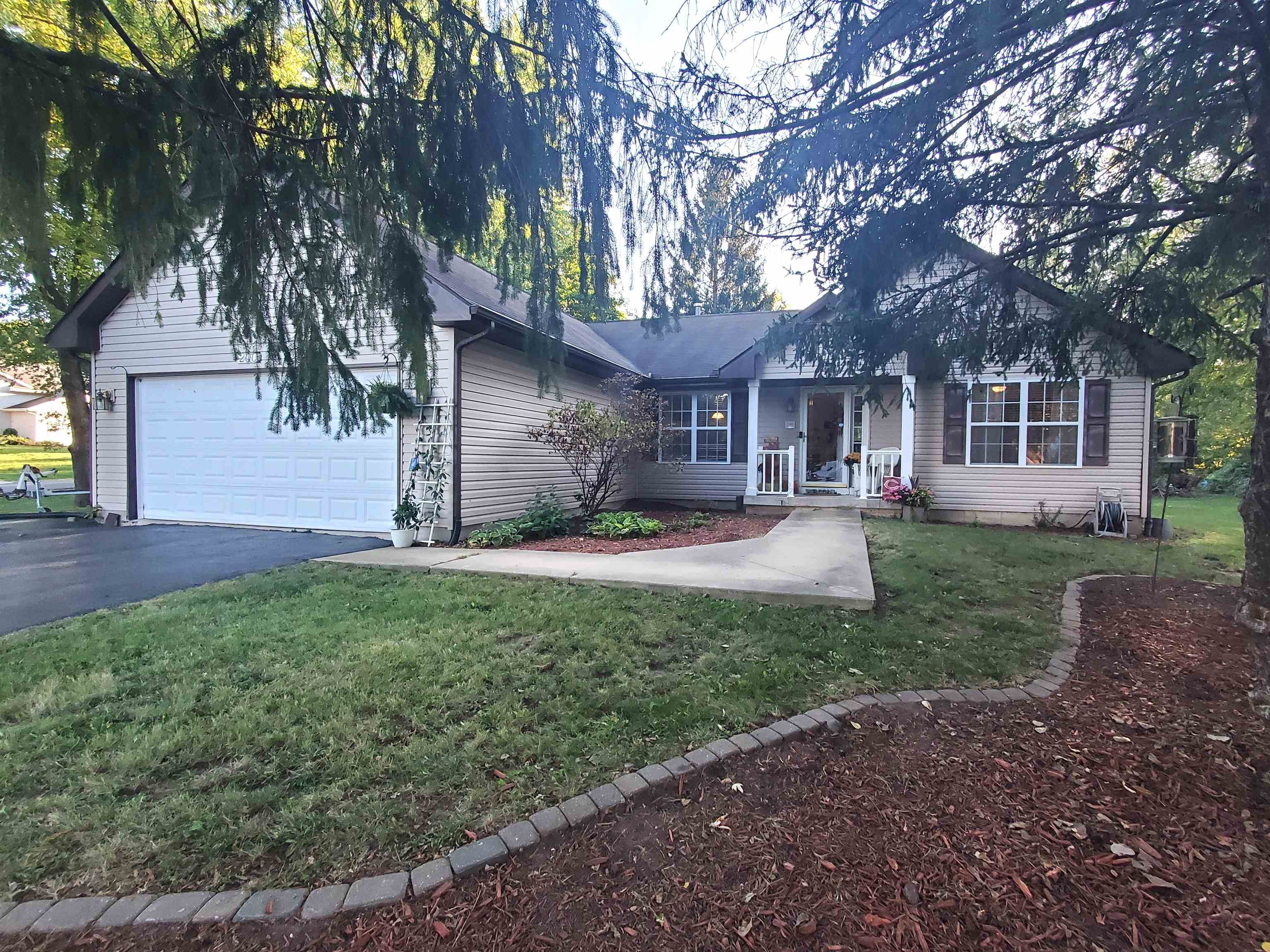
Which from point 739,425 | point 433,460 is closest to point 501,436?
point 433,460

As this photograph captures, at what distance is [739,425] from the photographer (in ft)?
40.1

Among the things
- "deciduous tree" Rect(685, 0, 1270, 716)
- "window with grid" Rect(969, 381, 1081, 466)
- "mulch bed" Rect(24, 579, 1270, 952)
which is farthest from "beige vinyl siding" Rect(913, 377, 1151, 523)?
"mulch bed" Rect(24, 579, 1270, 952)

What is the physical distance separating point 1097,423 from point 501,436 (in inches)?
392

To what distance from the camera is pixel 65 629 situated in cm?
401

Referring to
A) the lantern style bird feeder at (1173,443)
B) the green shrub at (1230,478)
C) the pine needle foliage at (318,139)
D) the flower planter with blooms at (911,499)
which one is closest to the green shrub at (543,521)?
the pine needle foliage at (318,139)

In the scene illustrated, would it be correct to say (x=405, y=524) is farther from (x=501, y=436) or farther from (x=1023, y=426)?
(x=1023, y=426)

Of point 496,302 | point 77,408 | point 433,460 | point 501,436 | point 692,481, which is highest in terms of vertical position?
point 496,302

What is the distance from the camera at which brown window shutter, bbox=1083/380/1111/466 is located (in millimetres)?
9648

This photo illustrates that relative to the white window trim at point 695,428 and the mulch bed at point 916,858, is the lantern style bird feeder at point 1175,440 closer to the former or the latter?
the mulch bed at point 916,858

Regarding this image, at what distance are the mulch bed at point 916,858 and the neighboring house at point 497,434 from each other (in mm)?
5411

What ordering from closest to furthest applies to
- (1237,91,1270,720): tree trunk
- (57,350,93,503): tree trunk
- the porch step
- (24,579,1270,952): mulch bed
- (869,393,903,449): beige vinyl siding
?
(24,579,1270,952): mulch bed < (1237,91,1270,720): tree trunk < the porch step < (869,393,903,449): beige vinyl siding < (57,350,93,503): tree trunk

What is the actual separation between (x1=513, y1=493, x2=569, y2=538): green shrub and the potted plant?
1.37 metres

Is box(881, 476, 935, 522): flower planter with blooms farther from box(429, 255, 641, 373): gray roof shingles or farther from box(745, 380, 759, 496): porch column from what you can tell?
box(429, 255, 641, 373): gray roof shingles

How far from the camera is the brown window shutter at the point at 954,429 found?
10422 mm
